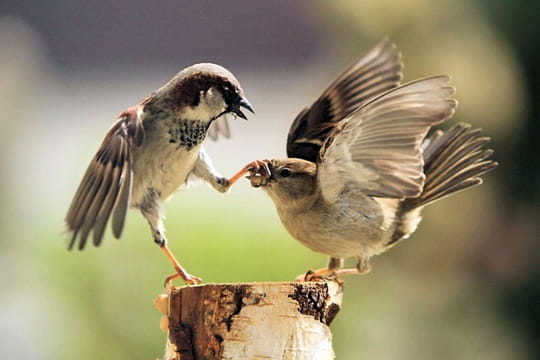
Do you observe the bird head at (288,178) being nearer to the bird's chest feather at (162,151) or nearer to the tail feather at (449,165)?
the bird's chest feather at (162,151)

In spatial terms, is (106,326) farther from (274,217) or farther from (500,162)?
(500,162)

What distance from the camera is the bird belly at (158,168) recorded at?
5.26ft

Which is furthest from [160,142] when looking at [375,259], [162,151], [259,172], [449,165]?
[375,259]

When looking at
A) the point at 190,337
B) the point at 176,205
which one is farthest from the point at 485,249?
the point at 190,337

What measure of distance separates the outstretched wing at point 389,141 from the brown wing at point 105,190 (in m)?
0.41

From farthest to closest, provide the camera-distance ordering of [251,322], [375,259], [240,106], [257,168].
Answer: [375,259], [257,168], [240,106], [251,322]

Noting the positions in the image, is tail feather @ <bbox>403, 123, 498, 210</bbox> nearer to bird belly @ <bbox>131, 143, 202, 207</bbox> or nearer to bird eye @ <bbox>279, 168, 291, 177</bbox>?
bird eye @ <bbox>279, 168, 291, 177</bbox>

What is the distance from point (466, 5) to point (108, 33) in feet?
5.79

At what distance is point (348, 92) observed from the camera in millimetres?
1837

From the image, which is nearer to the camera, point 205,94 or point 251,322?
point 251,322

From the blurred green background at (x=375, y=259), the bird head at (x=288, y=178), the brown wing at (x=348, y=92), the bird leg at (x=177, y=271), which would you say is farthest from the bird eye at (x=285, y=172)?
the blurred green background at (x=375, y=259)

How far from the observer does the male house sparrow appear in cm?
152

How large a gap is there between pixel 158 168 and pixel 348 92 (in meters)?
0.51

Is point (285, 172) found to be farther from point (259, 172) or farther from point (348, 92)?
point (348, 92)
